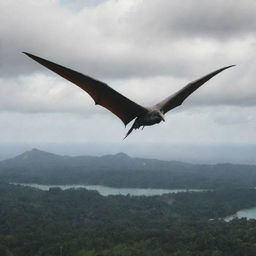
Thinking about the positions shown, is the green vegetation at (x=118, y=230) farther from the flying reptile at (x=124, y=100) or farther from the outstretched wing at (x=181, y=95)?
the flying reptile at (x=124, y=100)

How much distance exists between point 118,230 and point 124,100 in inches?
4965

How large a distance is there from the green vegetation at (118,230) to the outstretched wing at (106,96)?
9203 cm

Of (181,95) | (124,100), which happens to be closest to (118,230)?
(181,95)

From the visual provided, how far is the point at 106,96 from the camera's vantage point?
725 cm

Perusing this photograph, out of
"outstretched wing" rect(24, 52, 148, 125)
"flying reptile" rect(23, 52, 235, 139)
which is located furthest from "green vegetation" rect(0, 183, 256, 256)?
"outstretched wing" rect(24, 52, 148, 125)

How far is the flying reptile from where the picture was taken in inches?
256

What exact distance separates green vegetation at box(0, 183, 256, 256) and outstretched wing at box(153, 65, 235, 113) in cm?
9126

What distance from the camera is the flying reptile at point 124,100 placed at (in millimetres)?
6500

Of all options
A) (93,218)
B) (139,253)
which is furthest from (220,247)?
(93,218)

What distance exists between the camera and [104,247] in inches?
4225

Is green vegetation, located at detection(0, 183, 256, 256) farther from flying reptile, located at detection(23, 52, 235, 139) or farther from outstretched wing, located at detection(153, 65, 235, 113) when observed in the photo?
flying reptile, located at detection(23, 52, 235, 139)

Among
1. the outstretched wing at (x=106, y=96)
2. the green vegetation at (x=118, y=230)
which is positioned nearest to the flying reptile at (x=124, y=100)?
the outstretched wing at (x=106, y=96)

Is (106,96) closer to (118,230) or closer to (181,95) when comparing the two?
(181,95)

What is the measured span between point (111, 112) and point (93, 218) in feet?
543
